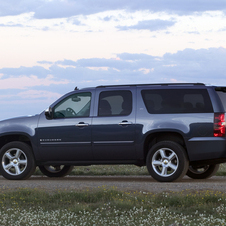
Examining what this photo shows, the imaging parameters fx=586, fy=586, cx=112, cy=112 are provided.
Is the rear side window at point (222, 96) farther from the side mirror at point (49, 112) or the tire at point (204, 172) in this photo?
the side mirror at point (49, 112)

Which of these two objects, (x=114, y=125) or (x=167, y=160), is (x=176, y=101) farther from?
(x=114, y=125)

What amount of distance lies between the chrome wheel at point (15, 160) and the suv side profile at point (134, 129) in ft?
0.19

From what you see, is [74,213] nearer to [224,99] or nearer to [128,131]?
[128,131]

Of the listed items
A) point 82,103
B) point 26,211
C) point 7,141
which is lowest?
point 26,211

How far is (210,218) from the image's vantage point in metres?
8.70

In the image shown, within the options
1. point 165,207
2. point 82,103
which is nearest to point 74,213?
point 165,207

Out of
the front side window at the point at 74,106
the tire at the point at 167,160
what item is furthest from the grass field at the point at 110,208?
the front side window at the point at 74,106

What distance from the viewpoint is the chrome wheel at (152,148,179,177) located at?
12.4 m

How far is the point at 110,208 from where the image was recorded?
9531mm

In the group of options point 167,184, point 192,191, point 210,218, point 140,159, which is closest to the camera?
point 210,218

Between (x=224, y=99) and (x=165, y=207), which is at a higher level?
(x=224, y=99)

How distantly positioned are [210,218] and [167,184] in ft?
10.4

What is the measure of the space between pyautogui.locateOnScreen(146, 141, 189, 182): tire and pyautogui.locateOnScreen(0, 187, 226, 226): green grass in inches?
67.3

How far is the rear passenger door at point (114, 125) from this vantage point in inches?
496
